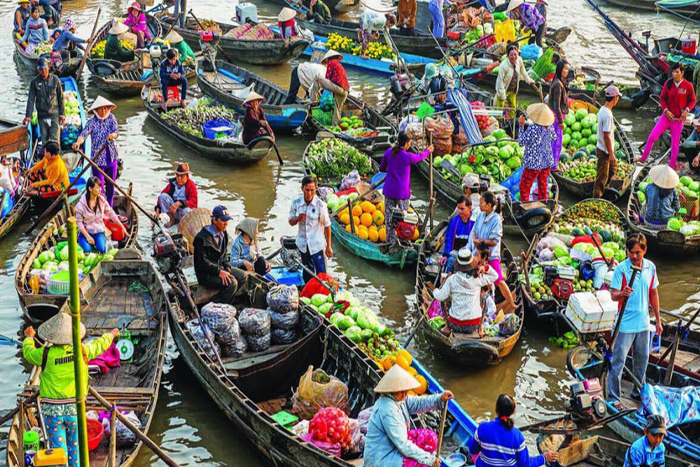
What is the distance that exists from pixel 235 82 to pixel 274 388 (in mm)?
10965

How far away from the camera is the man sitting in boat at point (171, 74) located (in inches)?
659

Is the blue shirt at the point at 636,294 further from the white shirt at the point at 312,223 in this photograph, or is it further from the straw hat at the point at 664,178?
the straw hat at the point at 664,178

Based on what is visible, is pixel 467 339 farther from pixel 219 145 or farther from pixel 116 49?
pixel 116 49

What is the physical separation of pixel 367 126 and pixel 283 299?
24.6ft

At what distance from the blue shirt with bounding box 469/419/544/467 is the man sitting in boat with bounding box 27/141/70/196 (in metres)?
7.97

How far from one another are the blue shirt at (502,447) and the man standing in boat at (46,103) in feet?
33.7

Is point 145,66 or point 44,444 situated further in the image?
point 145,66

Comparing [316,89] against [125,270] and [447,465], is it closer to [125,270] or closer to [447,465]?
[125,270]

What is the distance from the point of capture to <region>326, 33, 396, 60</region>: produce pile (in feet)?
69.8

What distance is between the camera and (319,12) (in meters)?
23.5

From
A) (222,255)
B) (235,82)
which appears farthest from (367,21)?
(222,255)

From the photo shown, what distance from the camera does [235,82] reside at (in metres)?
18.9

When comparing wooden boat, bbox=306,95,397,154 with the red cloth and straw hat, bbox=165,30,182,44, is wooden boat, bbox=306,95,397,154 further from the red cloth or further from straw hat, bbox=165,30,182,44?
straw hat, bbox=165,30,182,44

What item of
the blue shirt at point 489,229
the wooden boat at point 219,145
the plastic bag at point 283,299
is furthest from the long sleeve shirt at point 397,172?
the wooden boat at point 219,145
